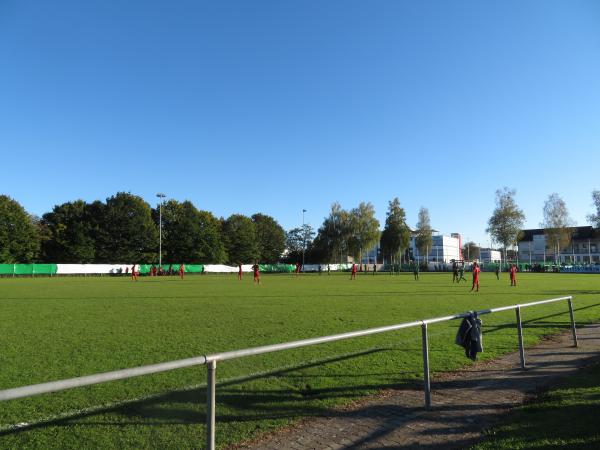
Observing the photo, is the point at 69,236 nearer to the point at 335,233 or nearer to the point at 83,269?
the point at 83,269

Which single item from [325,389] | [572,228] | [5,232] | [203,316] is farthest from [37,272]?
[572,228]

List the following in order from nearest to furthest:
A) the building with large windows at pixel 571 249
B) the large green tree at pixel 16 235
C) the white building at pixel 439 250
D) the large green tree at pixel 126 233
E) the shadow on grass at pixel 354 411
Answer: the shadow on grass at pixel 354 411 → the large green tree at pixel 16 235 → the large green tree at pixel 126 233 → the building with large windows at pixel 571 249 → the white building at pixel 439 250

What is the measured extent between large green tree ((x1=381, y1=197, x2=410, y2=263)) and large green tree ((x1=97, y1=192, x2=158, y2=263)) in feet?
140

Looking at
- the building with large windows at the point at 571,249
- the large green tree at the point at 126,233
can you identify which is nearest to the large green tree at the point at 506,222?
the building with large windows at the point at 571,249

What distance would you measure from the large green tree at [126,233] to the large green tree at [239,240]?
18353 mm

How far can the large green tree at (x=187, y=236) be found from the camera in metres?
80.5

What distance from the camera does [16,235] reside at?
207ft

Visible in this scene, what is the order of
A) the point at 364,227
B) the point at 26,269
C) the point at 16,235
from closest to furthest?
the point at 26,269
the point at 16,235
the point at 364,227

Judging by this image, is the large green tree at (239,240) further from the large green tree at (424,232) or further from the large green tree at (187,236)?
the large green tree at (424,232)

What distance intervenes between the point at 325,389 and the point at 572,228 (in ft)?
303

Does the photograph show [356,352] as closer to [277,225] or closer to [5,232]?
[5,232]

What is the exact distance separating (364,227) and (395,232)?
23.1ft

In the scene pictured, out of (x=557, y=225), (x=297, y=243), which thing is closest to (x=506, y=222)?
(x=557, y=225)

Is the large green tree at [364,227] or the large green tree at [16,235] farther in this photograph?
the large green tree at [364,227]
